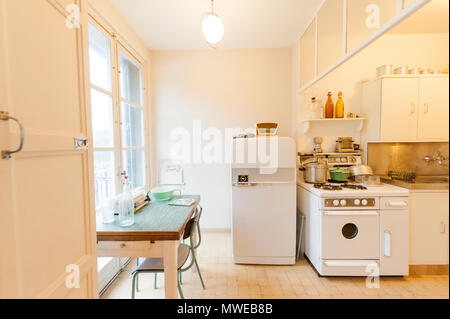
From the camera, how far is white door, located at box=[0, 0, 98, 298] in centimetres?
62

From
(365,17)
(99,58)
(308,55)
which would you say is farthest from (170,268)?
(308,55)

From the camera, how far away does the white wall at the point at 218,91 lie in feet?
9.86

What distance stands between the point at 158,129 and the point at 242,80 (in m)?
1.42

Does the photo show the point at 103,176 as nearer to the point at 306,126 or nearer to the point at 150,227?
the point at 150,227

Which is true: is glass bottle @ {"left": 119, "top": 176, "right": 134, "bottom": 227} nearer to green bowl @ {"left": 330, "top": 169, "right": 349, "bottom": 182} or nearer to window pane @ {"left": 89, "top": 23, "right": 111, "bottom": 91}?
window pane @ {"left": 89, "top": 23, "right": 111, "bottom": 91}

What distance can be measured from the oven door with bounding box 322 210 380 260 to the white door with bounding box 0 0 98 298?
1954 millimetres

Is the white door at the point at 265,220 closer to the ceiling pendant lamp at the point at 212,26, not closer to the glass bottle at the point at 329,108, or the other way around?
the glass bottle at the point at 329,108

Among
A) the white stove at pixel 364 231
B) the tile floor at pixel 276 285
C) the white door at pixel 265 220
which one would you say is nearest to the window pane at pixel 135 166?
the tile floor at pixel 276 285

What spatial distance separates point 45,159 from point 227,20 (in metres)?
2.27

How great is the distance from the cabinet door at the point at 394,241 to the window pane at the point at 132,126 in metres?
2.80

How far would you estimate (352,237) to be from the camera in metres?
2.07

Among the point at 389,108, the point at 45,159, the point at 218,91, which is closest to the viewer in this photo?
the point at 45,159
